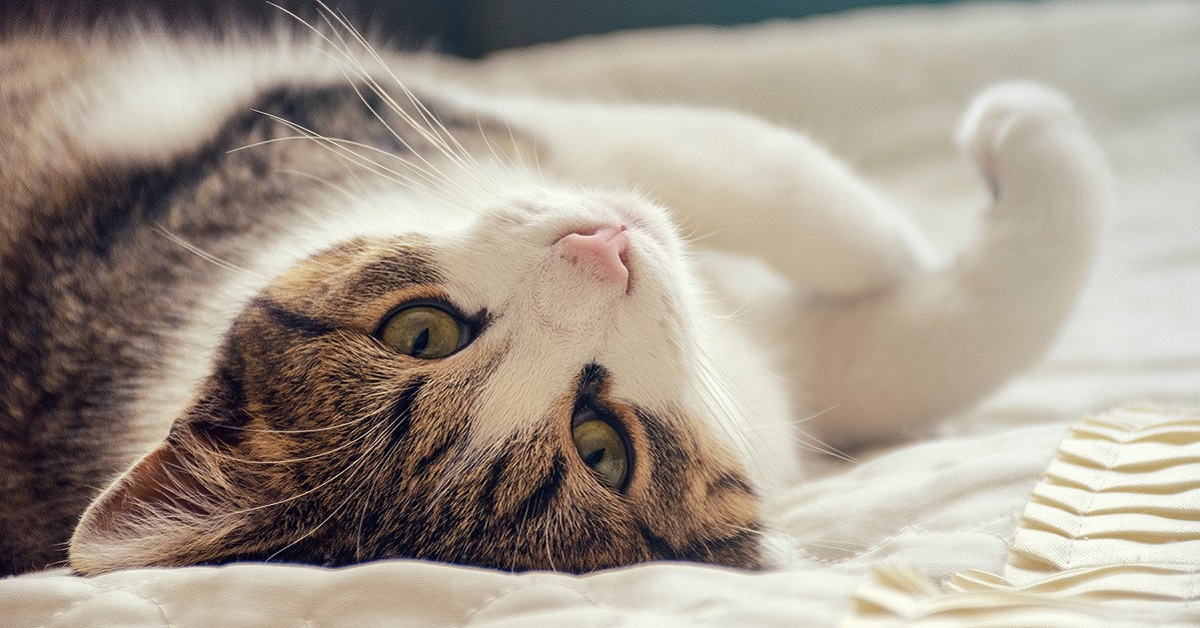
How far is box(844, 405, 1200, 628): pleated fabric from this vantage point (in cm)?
54

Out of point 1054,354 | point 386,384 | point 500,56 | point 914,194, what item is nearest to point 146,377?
point 386,384

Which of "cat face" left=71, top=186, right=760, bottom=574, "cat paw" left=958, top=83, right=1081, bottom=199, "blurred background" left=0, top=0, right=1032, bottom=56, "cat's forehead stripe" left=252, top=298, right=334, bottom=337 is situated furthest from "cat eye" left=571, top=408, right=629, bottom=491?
"blurred background" left=0, top=0, right=1032, bottom=56

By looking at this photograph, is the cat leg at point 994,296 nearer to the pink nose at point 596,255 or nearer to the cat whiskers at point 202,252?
the pink nose at point 596,255

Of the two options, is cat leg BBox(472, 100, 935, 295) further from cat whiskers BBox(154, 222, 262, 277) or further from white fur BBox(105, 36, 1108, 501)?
cat whiskers BBox(154, 222, 262, 277)

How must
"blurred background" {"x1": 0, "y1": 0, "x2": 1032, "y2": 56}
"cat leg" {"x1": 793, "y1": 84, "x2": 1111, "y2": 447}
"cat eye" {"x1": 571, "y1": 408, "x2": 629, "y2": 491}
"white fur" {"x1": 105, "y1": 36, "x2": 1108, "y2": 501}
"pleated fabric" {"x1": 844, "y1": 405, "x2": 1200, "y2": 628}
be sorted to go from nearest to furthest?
"pleated fabric" {"x1": 844, "y1": 405, "x2": 1200, "y2": 628}
"cat eye" {"x1": 571, "y1": 408, "x2": 629, "y2": 491}
"white fur" {"x1": 105, "y1": 36, "x2": 1108, "y2": 501}
"cat leg" {"x1": 793, "y1": 84, "x2": 1111, "y2": 447}
"blurred background" {"x1": 0, "y1": 0, "x2": 1032, "y2": 56}

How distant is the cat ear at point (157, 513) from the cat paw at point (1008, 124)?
95 cm

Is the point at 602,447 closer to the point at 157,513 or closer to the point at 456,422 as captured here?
the point at 456,422

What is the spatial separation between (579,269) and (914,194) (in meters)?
1.16

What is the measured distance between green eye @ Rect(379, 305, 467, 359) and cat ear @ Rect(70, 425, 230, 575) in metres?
0.18

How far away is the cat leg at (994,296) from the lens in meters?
1.11

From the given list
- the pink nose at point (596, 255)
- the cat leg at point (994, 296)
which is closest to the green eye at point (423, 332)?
the pink nose at point (596, 255)

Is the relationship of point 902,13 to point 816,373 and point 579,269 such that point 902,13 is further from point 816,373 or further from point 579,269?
point 579,269

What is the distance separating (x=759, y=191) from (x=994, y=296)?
306 mm

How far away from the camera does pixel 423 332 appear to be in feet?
2.71
